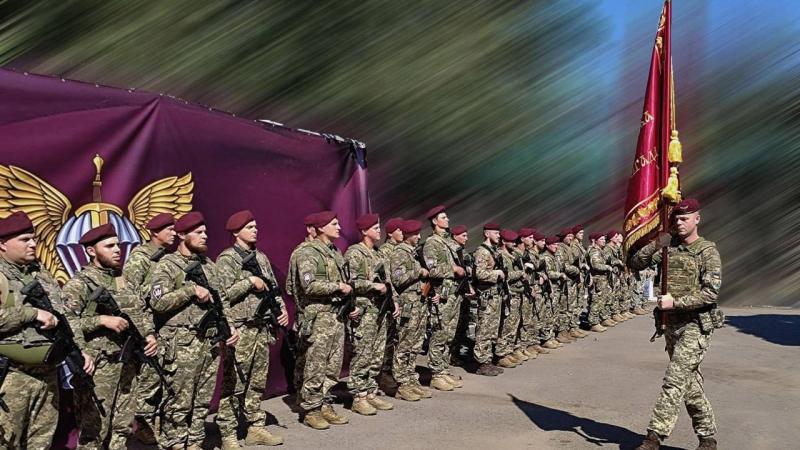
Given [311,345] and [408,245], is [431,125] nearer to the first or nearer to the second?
[408,245]

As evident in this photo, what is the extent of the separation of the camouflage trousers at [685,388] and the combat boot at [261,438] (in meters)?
2.65

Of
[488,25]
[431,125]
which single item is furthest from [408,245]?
[488,25]

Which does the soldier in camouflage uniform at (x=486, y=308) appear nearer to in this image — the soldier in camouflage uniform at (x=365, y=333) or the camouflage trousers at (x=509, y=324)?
the camouflage trousers at (x=509, y=324)

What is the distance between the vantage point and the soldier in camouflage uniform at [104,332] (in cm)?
352

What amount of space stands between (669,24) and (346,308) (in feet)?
11.0

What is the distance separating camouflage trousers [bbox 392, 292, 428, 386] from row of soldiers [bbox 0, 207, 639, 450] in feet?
0.05

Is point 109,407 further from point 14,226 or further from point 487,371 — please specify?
point 487,371

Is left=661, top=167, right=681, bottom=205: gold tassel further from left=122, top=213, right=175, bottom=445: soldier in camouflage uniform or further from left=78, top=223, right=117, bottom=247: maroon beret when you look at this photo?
left=78, top=223, right=117, bottom=247: maroon beret

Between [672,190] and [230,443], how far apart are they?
3.60m

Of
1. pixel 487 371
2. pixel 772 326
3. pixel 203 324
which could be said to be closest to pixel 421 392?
pixel 487 371

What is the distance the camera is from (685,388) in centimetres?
408

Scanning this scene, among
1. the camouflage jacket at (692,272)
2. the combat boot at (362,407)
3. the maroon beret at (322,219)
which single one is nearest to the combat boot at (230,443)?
the combat boot at (362,407)

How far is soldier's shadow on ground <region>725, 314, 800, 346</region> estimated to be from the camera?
10823mm

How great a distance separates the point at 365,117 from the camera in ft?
28.3
